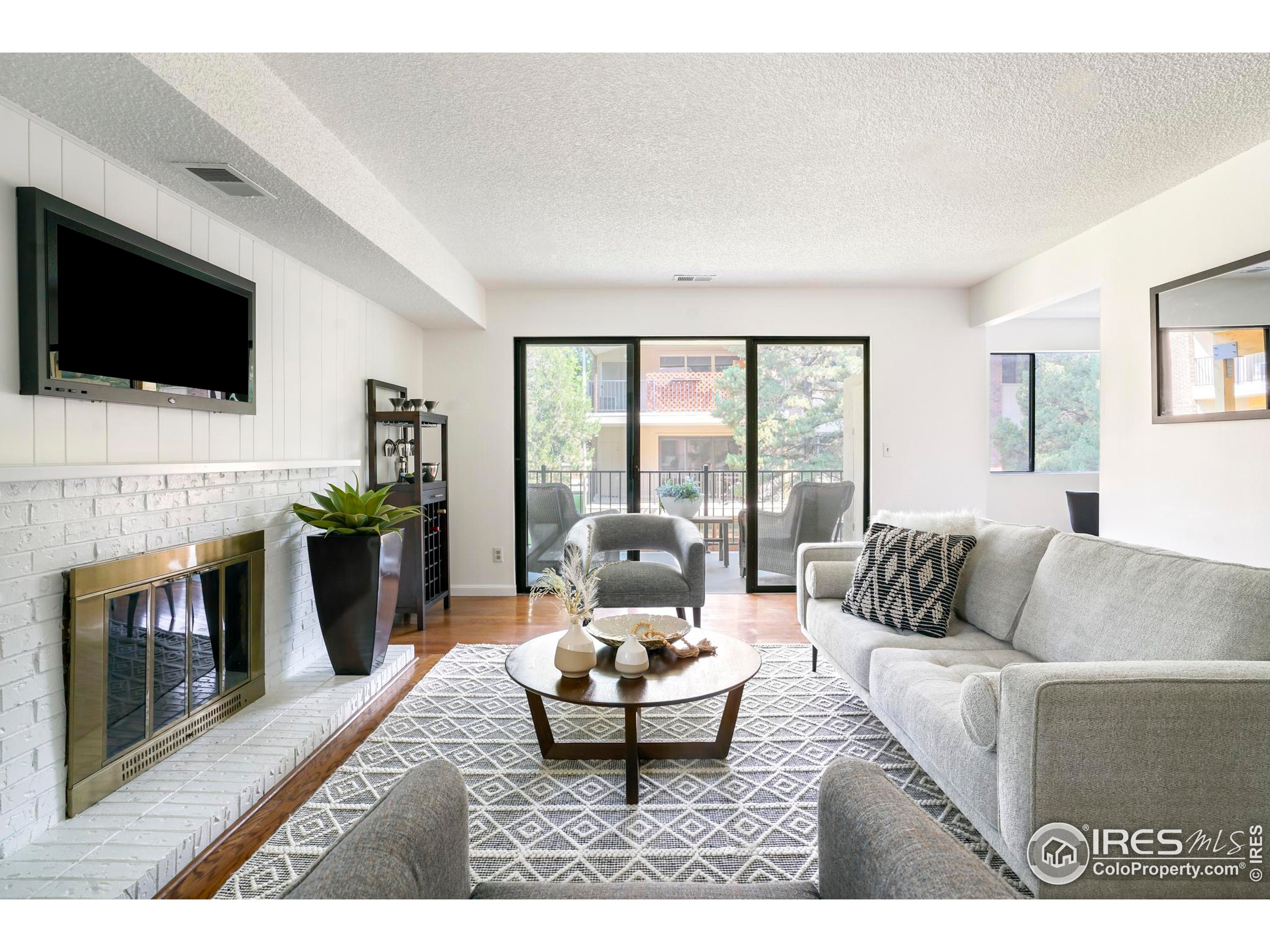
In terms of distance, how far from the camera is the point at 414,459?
4.31 metres

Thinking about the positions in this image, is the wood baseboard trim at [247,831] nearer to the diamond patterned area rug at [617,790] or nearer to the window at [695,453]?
the diamond patterned area rug at [617,790]

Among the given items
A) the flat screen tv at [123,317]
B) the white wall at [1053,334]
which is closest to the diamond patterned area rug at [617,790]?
the flat screen tv at [123,317]

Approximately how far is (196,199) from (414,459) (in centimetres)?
206

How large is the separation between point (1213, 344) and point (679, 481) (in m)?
3.40

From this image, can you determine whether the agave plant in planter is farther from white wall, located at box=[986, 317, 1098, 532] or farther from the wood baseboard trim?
white wall, located at box=[986, 317, 1098, 532]

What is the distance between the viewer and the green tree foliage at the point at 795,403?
5.34 metres

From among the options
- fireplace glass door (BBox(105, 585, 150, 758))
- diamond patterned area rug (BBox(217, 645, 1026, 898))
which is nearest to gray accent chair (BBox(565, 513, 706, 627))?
diamond patterned area rug (BBox(217, 645, 1026, 898))

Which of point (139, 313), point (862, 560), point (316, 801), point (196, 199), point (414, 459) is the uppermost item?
point (196, 199)

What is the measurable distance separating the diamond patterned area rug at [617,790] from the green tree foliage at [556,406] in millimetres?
2478

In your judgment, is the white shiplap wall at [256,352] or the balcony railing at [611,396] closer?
the white shiplap wall at [256,352]

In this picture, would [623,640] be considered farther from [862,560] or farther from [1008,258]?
[1008,258]

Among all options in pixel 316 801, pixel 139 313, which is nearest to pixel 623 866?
pixel 316 801

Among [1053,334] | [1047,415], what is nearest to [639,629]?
[1047,415]

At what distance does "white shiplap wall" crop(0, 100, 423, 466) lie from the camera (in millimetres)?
1805
